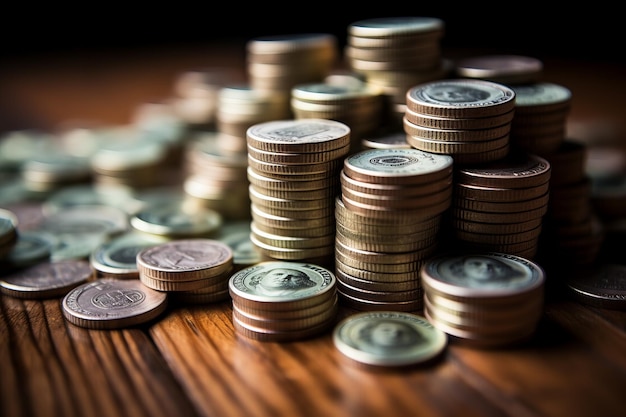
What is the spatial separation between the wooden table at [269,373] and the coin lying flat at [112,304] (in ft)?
0.08

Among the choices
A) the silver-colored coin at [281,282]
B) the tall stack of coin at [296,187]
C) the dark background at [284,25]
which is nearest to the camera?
the silver-colored coin at [281,282]

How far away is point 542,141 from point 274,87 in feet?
2.37

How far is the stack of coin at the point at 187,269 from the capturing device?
1512mm

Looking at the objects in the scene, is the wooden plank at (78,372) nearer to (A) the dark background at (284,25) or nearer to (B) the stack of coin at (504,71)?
(B) the stack of coin at (504,71)

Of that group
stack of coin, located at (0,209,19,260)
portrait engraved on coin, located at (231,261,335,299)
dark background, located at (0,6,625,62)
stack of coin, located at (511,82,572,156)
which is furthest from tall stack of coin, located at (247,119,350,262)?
dark background, located at (0,6,625,62)

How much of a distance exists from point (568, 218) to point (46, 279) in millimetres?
1222

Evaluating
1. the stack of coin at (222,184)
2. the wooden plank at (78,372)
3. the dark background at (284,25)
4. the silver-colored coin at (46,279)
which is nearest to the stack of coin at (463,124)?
the stack of coin at (222,184)

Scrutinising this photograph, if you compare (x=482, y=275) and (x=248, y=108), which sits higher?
(x=248, y=108)

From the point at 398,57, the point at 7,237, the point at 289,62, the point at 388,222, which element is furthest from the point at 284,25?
the point at 388,222

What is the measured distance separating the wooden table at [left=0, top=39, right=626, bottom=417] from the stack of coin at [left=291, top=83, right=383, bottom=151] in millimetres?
477

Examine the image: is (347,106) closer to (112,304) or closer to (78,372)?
(112,304)

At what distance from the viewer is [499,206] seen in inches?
55.4

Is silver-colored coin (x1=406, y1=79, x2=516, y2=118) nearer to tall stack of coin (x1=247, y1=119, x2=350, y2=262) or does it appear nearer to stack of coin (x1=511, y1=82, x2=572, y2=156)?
stack of coin (x1=511, y1=82, x2=572, y2=156)

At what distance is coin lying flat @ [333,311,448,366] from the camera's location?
1.23 m
